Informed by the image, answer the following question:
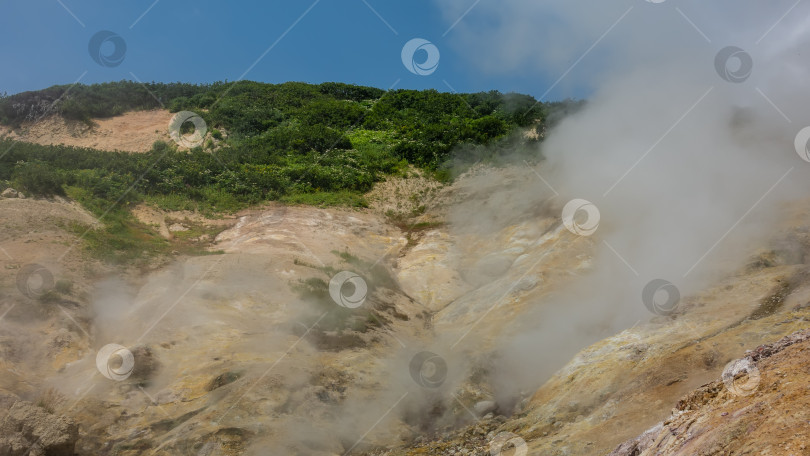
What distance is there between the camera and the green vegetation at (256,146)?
20.8 m

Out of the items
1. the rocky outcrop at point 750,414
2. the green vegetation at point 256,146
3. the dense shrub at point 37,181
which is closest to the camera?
the rocky outcrop at point 750,414

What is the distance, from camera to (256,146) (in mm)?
30562

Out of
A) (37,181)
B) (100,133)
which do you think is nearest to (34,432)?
(37,181)

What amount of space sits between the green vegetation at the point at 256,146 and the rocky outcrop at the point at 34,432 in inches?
283

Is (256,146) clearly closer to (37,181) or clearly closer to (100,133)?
(100,133)

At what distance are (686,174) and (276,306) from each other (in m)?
13.0

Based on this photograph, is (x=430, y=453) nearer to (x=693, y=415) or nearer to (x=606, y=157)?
(x=693, y=415)

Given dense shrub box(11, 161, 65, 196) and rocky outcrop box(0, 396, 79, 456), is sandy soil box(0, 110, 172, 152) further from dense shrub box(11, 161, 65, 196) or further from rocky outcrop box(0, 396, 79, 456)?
rocky outcrop box(0, 396, 79, 456)

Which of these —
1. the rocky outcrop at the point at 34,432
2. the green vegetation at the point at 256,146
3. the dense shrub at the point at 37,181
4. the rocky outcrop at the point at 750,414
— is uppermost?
the green vegetation at the point at 256,146

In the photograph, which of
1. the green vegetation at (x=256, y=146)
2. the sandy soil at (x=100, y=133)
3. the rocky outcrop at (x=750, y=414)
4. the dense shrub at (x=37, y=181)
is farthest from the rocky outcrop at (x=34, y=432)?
the sandy soil at (x=100, y=133)

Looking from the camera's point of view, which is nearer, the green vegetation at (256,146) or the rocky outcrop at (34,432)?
the rocky outcrop at (34,432)

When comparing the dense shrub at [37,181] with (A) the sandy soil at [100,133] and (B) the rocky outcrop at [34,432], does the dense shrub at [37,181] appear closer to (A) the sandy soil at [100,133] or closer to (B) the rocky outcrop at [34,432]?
(A) the sandy soil at [100,133]

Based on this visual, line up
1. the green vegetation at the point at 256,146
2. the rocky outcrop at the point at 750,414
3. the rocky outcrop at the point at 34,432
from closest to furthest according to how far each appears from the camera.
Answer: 1. the rocky outcrop at the point at 750,414
2. the rocky outcrop at the point at 34,432
3. the green vegetation at the point at 256,146

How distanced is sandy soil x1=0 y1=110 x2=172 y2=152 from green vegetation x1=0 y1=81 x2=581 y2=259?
0.87m
